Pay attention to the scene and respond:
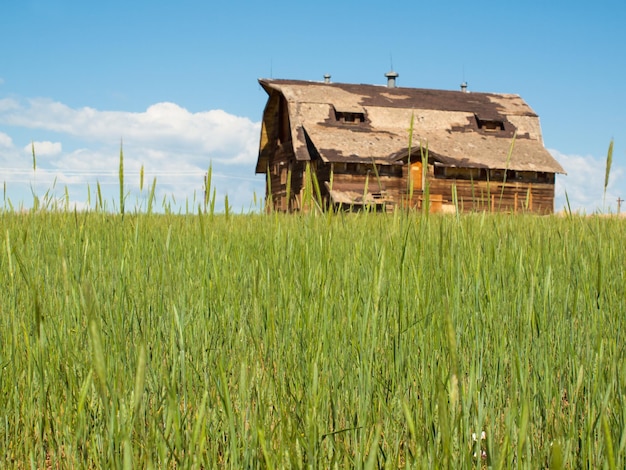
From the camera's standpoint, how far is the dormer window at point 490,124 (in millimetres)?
25484

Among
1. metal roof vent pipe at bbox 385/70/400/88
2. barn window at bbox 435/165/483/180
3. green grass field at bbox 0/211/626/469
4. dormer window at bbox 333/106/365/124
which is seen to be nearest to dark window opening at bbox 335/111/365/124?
dormer window at bbox 333/106/365/124

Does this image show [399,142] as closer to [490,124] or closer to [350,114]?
[350,114]

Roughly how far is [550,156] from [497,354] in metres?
24.3

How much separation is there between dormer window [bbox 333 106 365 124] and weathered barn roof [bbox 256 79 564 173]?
0.12 ft

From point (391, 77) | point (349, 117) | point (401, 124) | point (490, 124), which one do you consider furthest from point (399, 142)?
point (391, 77)

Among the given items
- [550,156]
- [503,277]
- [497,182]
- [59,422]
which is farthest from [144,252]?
[550,156]

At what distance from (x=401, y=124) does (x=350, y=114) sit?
1.98 m

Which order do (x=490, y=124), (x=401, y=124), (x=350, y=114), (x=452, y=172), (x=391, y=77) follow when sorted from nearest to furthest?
(x=452, y=172) → (x=350, y=114) → (x=401, y=124) → (x=490, y=124) → (x=391, y=77)

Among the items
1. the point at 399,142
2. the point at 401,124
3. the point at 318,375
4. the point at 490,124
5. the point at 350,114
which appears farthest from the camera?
the point at 490,124

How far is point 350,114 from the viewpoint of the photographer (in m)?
23.8

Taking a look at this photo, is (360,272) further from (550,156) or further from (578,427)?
(550,156)

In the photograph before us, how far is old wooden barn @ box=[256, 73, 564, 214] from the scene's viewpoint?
856 inches

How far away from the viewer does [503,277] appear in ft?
9.77

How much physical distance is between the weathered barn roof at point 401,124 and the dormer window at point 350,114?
1.5 inches
